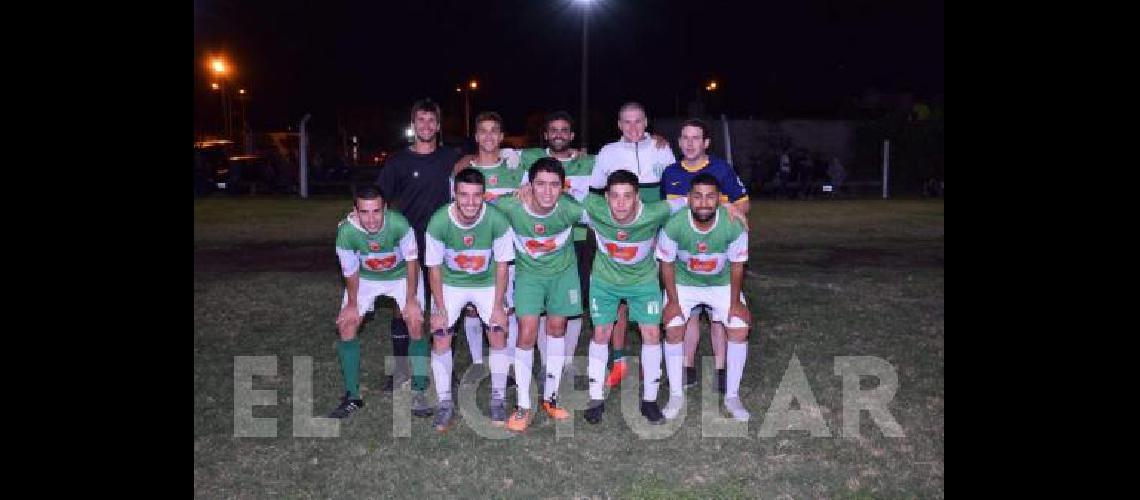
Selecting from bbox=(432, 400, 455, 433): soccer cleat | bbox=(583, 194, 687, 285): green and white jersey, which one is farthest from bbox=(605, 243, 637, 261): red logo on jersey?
bbox=(432, 400, 455, 433): soccer cleat

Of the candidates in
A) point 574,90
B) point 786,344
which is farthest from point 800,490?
point 574,90

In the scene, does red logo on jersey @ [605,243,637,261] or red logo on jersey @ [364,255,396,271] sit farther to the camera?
red logo on jersey @ [364,255,396,271]

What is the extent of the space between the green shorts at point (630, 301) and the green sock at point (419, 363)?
3.99 ft

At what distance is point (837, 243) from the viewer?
52.2ft

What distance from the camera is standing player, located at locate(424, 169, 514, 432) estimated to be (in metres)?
5.95

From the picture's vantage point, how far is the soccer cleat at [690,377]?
22.1ft

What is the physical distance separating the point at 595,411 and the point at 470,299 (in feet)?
3.68

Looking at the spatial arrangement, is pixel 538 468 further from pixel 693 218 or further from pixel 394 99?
pixel 394 99

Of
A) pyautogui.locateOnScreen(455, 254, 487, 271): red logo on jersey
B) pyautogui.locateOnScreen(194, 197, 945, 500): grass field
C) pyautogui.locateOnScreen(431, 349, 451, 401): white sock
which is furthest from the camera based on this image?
pyautogui.locateOnScreen(455, 254, 487, 271): red logo on jersey

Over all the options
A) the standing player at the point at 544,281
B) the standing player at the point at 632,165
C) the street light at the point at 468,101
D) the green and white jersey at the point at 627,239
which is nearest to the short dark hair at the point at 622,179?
the green and white jersey at the point at 627,239

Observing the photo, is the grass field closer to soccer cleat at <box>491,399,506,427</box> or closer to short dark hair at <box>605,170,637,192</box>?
soccer cleat at <box>491,399,506,427</box>

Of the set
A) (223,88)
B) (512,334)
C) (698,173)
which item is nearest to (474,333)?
(512,334)

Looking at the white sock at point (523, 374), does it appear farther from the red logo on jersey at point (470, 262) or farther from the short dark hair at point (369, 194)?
the short dark hair at point (369, 194)

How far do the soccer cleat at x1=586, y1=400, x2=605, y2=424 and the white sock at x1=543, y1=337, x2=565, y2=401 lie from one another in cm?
27
